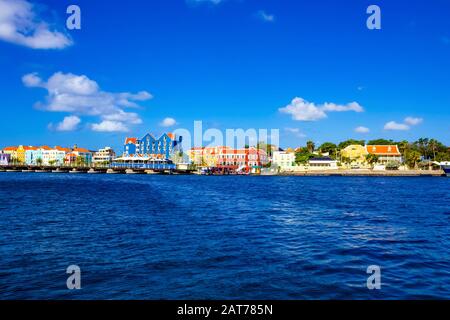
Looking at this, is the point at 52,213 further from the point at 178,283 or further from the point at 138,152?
the point at 138,152

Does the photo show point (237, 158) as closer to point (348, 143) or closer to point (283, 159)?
point (283, 159)

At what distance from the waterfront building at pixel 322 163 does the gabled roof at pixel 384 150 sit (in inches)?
543

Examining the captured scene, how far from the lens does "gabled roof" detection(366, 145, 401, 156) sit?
13638cm

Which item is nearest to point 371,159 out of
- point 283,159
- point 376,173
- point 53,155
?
point 376,173

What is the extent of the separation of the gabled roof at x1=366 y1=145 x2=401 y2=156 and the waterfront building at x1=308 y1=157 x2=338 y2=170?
13.8m

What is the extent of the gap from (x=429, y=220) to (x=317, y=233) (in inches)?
393

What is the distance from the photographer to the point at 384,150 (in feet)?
453

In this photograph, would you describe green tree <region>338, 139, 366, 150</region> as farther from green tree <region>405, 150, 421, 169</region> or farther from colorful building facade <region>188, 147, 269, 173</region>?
colorful building facade <region>188, 147, 269, 173</region>

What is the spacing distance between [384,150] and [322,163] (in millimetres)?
23015

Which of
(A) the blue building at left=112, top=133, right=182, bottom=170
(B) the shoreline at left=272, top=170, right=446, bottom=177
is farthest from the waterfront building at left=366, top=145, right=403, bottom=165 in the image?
(A) the blue building at left=112, top=133, right=182, bottom=170

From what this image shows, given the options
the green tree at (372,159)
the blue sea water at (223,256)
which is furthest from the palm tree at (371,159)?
the blue sea water at (223,256)

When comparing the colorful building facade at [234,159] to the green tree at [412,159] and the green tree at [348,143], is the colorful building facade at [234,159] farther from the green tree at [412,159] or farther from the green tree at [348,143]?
the green tree at [412,159]
